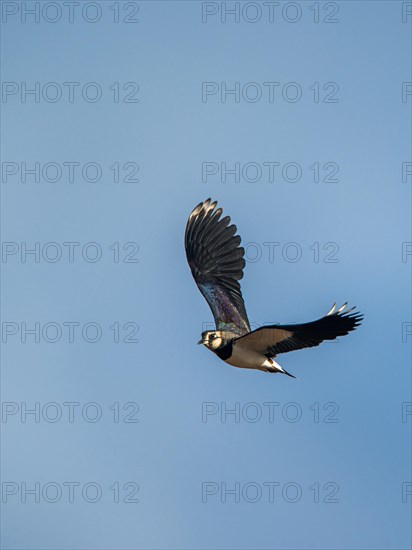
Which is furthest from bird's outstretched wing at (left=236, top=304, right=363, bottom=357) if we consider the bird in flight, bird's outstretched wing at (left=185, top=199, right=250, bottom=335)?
bird's outstretched wing at (left=185, top=199, right=250, bottom=335)

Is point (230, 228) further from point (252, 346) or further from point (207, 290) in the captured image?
point (252, 346)

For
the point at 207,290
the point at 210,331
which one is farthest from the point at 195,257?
the point at 210,331

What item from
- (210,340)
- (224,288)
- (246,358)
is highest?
(224,288)

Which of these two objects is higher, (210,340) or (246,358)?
(210,340)

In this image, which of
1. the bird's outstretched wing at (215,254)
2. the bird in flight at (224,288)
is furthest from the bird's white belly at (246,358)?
the bird's outstretched wing at (215,254)

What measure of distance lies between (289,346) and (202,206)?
3749 millimetres

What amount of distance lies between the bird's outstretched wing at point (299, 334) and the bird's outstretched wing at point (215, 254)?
7.91ft

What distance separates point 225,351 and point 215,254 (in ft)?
8.42

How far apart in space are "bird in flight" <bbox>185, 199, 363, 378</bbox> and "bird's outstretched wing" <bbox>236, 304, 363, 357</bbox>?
21 mm

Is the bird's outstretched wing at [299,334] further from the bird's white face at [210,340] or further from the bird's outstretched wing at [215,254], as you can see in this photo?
the bird's outstretched wing at [215,254]

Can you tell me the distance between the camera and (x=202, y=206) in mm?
22734

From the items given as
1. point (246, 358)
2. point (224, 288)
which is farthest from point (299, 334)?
point (224, 288)

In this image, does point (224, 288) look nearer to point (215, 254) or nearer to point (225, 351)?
point (215, 254)

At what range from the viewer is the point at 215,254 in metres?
22.8
